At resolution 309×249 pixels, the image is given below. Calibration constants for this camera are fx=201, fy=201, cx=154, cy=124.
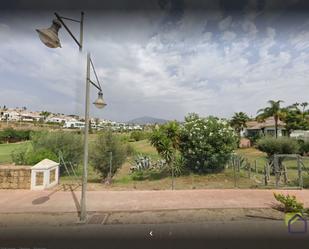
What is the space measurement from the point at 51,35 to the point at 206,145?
29.0 ft

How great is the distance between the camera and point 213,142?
10.9 metres

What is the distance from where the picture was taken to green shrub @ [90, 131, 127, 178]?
33.6 feet

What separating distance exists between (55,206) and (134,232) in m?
3.06

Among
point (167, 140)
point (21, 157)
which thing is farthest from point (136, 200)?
point (21, 157)

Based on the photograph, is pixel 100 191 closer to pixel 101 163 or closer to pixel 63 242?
pixel 101 163

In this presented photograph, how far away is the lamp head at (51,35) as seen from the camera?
143 inches

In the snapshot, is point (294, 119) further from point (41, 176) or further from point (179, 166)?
point (41, 176)

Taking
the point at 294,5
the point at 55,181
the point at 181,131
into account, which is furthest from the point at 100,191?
the point at 294,5

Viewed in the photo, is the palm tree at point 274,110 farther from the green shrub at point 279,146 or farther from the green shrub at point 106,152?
the green shrub at point 106,152

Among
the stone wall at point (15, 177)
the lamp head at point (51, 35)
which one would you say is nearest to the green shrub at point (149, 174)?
the stone wall at point (15, 177)

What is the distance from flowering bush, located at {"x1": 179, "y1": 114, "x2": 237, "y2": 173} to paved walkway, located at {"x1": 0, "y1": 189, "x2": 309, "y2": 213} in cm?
300

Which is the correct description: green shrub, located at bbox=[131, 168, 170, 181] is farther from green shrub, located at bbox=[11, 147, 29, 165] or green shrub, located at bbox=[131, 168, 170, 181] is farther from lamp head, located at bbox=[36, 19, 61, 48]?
lamp head, located at bbox=[36, 19, 61, 48]

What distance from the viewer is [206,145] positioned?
10703mm

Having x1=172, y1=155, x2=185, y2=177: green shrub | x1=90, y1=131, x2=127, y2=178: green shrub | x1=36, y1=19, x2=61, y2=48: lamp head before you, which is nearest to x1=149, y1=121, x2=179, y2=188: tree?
x1=172, y1=155, x2=185, y2=177: green shrub
